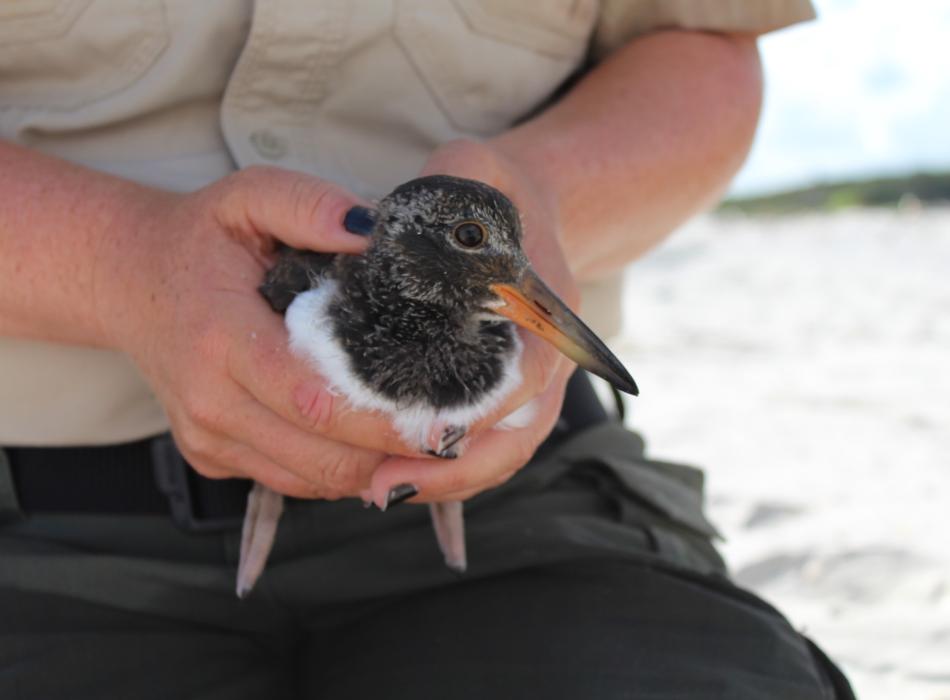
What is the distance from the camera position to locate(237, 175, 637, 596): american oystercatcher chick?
174 centimetres

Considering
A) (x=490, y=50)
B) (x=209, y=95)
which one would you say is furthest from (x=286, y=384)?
(x=490, y=50)

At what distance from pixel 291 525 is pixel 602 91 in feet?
3.62

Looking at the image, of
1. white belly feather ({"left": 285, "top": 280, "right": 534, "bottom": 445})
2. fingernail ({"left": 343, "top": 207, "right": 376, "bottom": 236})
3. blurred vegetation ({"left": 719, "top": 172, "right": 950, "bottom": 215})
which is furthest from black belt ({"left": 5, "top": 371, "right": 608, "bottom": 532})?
blurred vegetation ({"left": 719, "top": 172, "right": 950, "bottom": 215})

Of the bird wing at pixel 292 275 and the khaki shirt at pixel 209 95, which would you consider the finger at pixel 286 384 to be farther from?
the khaki shirt at pixel 209 95

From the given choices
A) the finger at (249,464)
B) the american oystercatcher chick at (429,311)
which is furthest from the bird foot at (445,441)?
the finger at (249,464)

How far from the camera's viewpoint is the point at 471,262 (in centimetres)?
178

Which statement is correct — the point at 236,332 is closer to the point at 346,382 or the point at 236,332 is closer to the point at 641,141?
the point at 346,382

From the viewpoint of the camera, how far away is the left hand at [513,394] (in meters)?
1.79

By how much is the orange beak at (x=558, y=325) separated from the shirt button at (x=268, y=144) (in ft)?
1.98

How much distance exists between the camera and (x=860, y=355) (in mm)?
5930

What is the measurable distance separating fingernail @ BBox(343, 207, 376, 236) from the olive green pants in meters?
0.58

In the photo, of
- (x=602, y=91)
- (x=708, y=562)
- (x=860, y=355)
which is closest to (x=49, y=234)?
(x=602, y=91)

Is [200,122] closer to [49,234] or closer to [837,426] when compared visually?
[49,234]

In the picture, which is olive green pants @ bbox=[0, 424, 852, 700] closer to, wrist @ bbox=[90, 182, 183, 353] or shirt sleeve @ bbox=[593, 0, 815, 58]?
wrist @ bbox=[90, 182, 183, 353]
